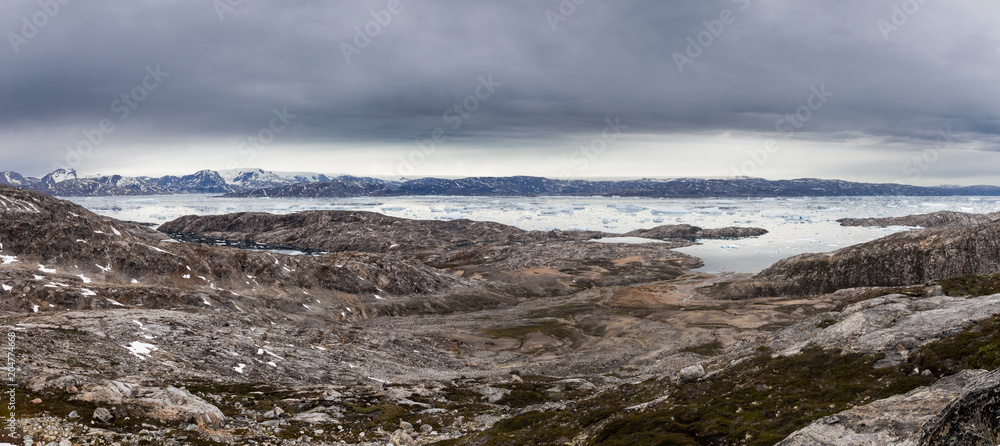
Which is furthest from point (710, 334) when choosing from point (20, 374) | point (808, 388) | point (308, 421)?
point (20, 374)

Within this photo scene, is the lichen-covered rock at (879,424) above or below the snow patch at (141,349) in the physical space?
above

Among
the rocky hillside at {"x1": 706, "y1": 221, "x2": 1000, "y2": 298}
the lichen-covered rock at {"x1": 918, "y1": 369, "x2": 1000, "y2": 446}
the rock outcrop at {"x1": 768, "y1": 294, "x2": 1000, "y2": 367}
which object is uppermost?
the lichen-covered rock at {"x1": 918, "y1": 369, "x2": 1000, "y2": 446}

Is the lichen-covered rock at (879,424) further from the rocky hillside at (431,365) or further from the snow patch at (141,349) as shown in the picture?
the snow patch at (141,349)

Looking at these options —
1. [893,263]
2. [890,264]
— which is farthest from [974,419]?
[893,263]

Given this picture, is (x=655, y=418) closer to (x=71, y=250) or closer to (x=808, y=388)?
(x=808, y=388)

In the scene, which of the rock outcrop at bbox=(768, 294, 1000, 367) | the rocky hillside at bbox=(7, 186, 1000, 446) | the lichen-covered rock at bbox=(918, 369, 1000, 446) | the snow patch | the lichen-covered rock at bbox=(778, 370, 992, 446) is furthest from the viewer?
the snow patch

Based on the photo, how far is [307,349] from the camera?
211 feet

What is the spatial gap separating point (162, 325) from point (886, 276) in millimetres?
167729

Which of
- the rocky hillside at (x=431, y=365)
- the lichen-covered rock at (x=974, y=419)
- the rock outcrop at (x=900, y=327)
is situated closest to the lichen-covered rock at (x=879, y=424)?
the rocky hillside at (x=431, y=365)
